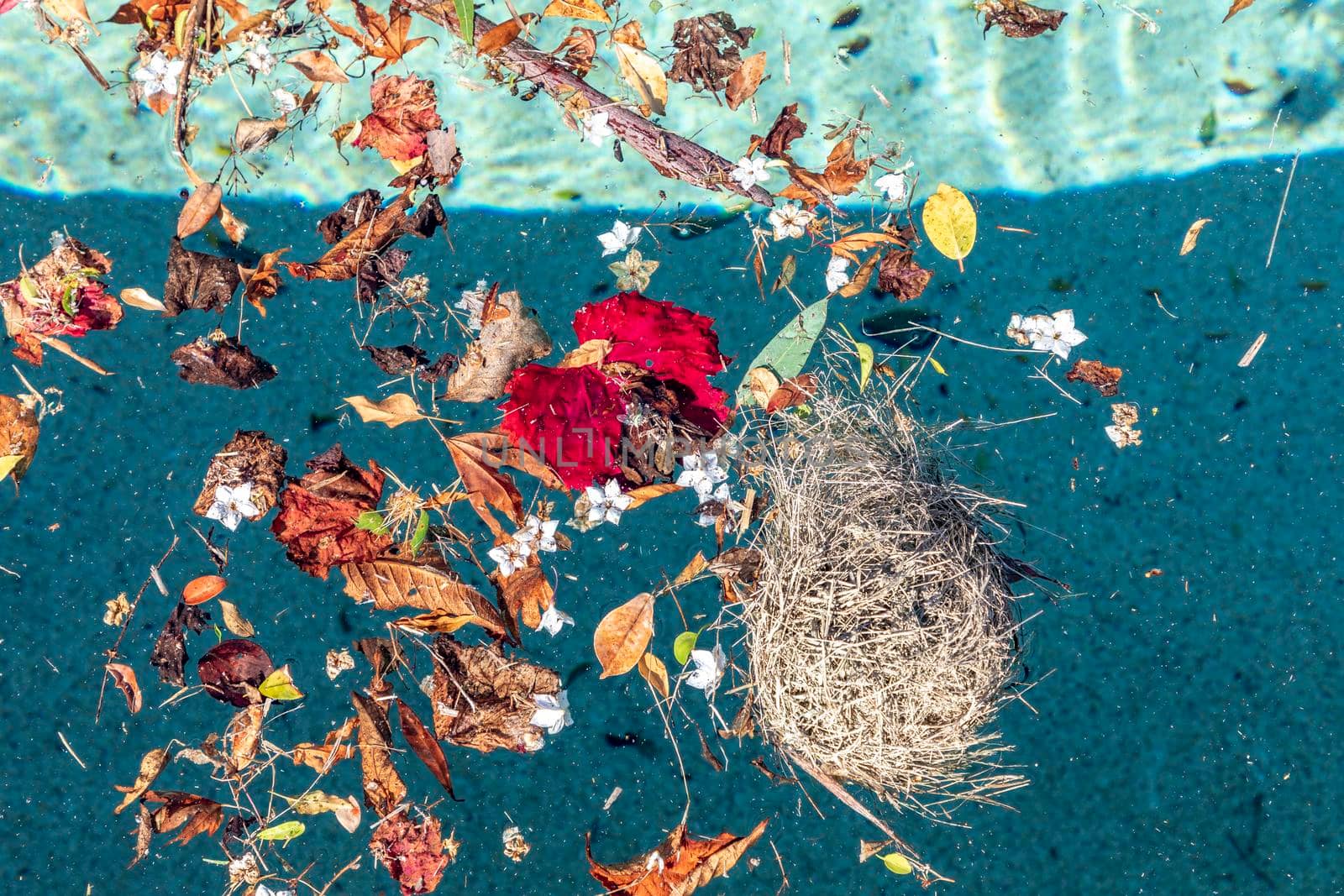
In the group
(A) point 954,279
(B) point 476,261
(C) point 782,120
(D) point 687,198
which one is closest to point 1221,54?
(A) point 954,279

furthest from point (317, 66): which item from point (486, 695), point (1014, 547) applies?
point (1014, 547)

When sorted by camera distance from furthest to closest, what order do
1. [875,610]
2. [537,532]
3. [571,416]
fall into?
1. [537,532]
2. [571,416]
3. [875,610]

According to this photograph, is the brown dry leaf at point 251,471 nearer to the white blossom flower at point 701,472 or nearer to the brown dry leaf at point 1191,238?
the white blossom flower at point 701,472

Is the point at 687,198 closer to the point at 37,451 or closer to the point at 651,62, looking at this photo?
the point at 651,62

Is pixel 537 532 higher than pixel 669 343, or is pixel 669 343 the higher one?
pixel 669 343

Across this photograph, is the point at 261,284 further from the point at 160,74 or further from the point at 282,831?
the point at 282,831

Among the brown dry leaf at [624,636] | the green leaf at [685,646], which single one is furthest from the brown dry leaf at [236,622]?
the green leaf at [685,646]
